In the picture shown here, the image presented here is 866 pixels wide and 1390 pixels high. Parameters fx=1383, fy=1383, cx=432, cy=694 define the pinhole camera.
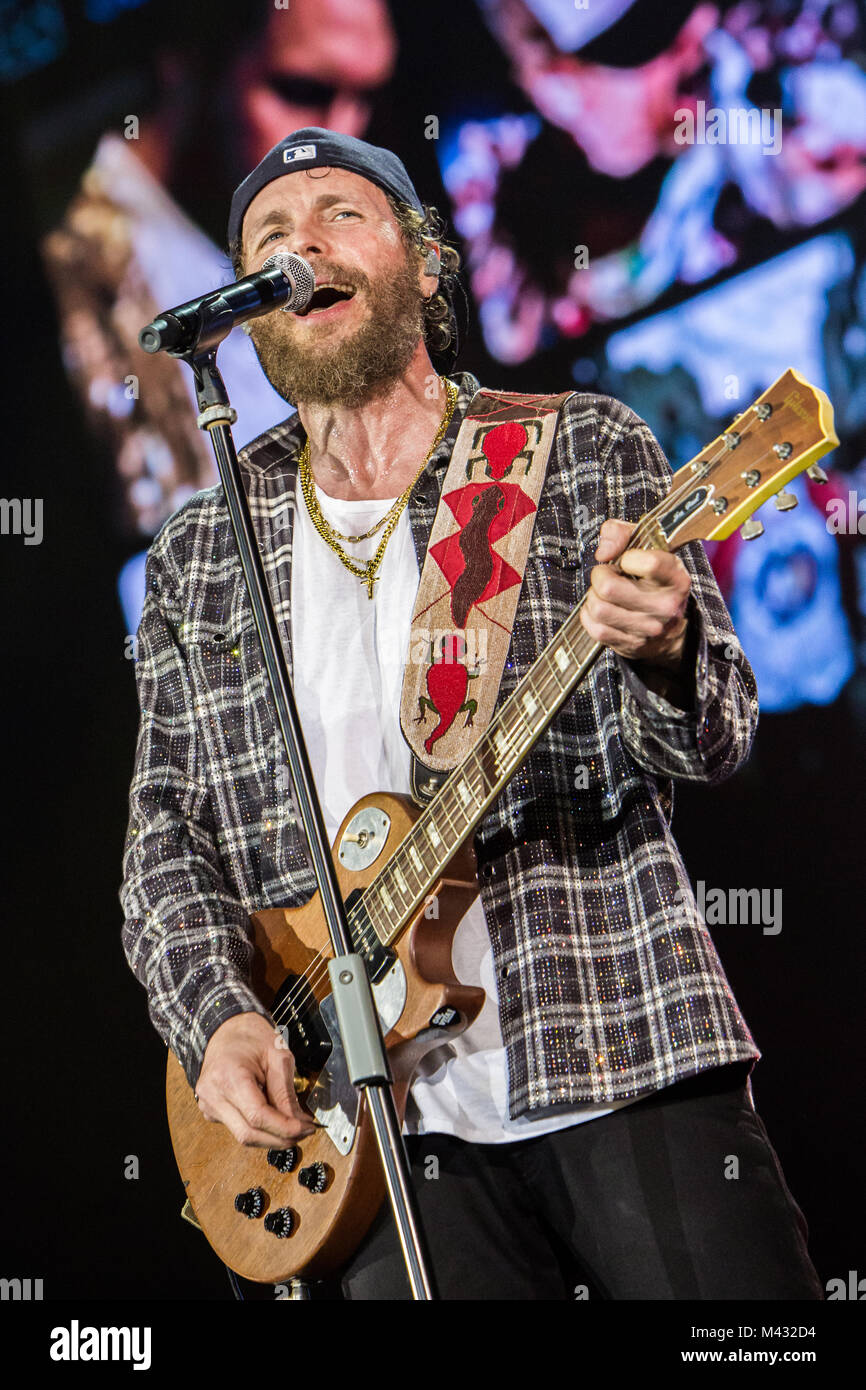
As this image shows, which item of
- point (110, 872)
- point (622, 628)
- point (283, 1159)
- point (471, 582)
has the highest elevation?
point (471, 582)

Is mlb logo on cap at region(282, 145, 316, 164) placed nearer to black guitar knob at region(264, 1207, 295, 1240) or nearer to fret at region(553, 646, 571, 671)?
fret at region(553, 646, 571, 671)

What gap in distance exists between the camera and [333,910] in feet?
5.20

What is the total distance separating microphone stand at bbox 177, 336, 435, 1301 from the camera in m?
1.47

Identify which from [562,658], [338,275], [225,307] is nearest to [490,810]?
[562,658]

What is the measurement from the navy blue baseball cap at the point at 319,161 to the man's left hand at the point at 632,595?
4.63 ft

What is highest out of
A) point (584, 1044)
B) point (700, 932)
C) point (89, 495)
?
point (89, 495)

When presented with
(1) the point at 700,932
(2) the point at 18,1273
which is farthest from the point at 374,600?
(2) the point at 18,1273

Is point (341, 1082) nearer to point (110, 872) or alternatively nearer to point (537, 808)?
A: point (537, 808)

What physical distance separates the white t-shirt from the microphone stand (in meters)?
0.53

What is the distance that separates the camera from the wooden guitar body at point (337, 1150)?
6.89 ft

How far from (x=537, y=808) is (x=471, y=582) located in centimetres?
44
